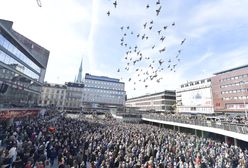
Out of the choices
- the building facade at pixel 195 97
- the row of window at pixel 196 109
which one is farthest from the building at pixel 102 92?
the row of window at pixel 196 109

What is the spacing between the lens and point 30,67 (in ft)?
135

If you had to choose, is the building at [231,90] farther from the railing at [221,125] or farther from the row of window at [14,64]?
the row of window at [14,64]

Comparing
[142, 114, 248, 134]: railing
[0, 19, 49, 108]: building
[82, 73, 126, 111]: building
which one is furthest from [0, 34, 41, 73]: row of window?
[82, 73, 126, 111]: building

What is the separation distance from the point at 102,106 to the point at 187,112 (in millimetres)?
53376

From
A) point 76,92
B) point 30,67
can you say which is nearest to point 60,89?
point 76,92

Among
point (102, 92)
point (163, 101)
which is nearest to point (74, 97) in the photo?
point (102, 92)

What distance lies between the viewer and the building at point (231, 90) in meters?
52.8

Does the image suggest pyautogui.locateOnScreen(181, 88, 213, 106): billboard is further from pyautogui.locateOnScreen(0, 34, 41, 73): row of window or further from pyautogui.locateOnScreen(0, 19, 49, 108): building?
pyautogui.locateOnScreen(0, 34, 41, 73): row of window

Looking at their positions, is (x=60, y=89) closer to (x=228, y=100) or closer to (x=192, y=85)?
(x=192, y=85)

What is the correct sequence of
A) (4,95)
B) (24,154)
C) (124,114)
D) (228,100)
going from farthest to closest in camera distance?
(124,114) < (228,100) < (4,95) < (24,154)

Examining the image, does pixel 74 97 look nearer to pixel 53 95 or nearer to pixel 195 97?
pixel 53 95

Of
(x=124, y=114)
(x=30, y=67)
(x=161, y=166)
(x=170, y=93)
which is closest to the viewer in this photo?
(x=161, y=166)

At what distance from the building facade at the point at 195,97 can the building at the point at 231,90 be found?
4785mm

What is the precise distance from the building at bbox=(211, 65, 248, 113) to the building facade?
478cm
